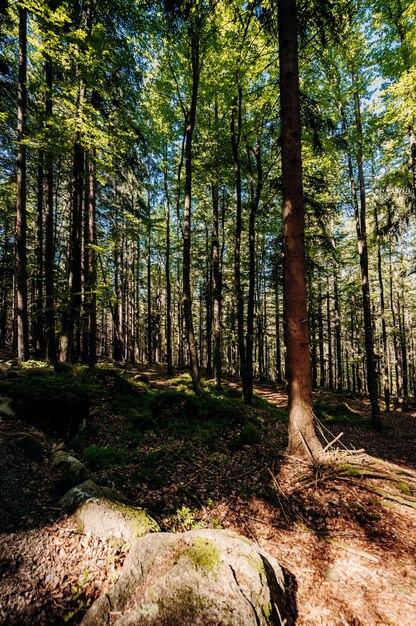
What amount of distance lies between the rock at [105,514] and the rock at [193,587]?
527mm

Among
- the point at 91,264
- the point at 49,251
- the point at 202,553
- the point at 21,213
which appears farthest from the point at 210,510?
the point at 21,213

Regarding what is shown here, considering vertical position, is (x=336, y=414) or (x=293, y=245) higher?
(x=293, y=245)

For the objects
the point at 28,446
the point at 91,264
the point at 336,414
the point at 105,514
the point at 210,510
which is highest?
the point at 91,264

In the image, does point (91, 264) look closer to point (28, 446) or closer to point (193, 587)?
point (28, 446)

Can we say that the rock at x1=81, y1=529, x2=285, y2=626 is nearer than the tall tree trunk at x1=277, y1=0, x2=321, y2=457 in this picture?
Yes

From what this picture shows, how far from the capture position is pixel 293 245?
5324 mm

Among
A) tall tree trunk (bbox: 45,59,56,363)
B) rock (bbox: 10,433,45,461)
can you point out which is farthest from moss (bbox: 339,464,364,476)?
tall tree trunk (bbox: 45,59,56,363)

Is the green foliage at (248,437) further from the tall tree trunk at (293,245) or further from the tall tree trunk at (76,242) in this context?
the tall tree trunk at (76,242)

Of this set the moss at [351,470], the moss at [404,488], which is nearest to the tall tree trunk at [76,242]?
the moss at [351,470]

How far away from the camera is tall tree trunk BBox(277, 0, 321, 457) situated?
5180 mm

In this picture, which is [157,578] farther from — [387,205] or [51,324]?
[387,205]

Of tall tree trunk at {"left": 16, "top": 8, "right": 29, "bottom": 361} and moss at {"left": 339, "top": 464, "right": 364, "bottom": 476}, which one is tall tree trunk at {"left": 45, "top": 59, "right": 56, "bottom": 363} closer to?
tall tree trunk at {"left": 16, "top": 8, "right": 29, "bottom": 361}

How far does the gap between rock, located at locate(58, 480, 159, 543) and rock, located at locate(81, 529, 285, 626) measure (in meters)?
0.53

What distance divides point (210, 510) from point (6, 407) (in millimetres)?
4895
